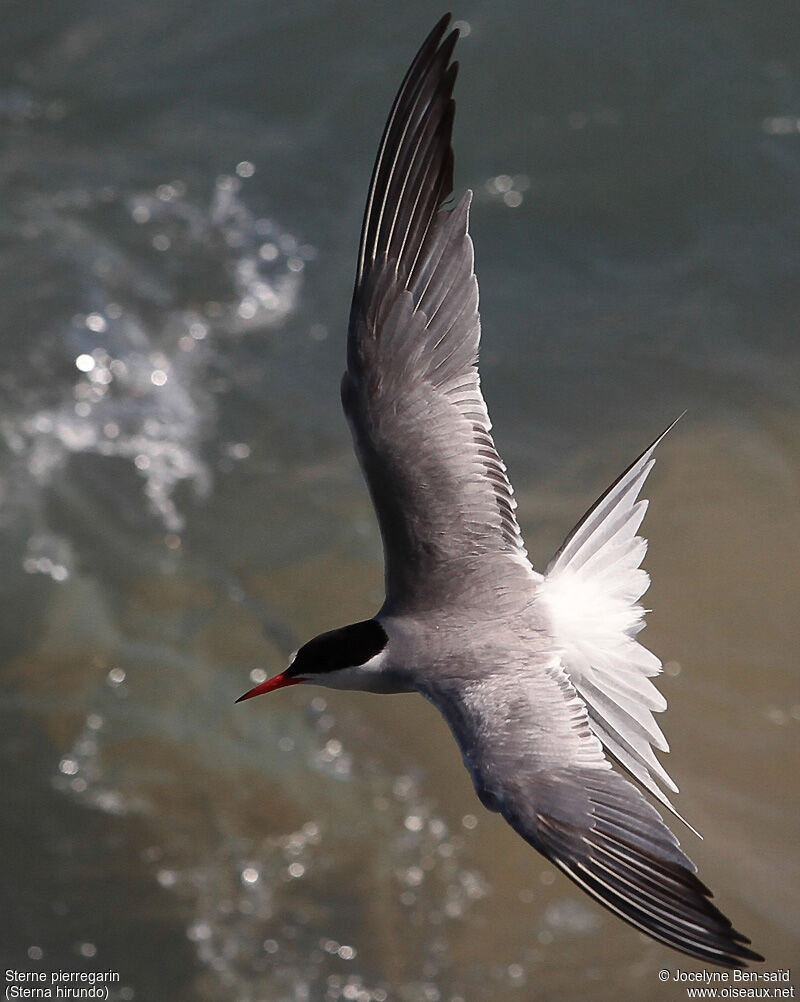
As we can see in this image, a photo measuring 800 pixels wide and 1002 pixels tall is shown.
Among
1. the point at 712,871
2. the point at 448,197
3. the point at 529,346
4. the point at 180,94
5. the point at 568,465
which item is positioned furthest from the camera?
the point at 180,94

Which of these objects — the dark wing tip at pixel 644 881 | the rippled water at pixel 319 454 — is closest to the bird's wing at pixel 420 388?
the dark wing tip at pixel 644 881

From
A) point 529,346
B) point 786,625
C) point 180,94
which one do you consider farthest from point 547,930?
point 180,94

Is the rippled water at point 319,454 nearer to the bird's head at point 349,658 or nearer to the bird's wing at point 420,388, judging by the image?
the bird's head at point 349,658

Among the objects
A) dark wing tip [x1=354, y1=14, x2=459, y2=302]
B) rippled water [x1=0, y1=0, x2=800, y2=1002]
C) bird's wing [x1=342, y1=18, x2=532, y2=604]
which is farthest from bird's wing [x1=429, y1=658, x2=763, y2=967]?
rippled water [x1=0, y1=0, x2=800, y2=1002]

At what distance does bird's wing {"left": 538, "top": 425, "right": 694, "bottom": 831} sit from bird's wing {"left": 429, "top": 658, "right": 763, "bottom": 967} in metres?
0.41

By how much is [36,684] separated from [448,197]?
13.4 ft

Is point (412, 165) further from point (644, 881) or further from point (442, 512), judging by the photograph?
point (644, 881)

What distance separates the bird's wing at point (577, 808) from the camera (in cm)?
360

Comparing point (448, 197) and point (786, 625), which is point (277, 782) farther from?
point (448, 197)

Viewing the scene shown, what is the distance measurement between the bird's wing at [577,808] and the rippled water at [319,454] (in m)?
A: 2.53

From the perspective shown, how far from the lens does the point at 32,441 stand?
8.66 meters

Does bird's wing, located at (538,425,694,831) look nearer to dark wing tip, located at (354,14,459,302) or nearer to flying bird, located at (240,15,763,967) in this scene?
flying bird, located at (240,15,763,967)

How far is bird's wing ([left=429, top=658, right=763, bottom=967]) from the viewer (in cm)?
360

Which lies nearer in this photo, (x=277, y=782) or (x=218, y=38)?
(x=277, y=782)
